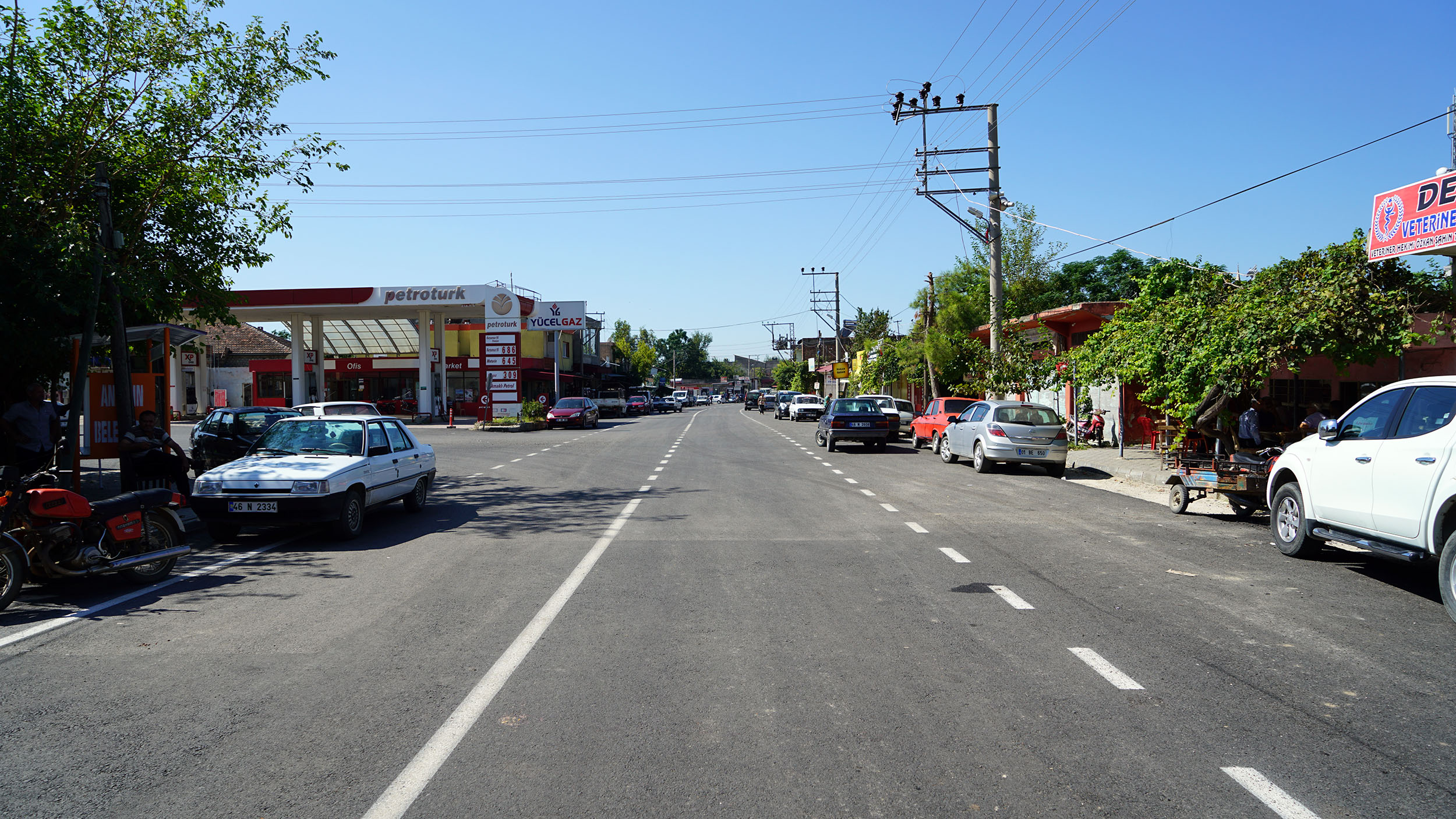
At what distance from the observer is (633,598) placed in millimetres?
7406

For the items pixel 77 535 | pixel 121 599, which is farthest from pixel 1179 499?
pixel 77 535

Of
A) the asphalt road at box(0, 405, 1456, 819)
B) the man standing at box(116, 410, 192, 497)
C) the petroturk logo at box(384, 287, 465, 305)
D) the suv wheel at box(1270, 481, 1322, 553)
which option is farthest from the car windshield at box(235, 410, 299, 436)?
the petroturk logo at box(384, 287, 465, 305)

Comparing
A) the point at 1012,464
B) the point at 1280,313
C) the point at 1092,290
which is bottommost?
the point at 1012,464

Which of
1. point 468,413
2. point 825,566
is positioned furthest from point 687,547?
point 468,413

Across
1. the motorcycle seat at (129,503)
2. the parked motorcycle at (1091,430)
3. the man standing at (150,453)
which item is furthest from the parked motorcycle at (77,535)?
the parked motorcycle at (1091,430)

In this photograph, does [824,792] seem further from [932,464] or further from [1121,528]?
[932,464]

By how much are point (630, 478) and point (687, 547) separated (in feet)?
28.1

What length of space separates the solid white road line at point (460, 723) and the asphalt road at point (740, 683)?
0.07 feet

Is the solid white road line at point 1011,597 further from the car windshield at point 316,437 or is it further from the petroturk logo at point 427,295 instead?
the petroturk logo at point 427,295

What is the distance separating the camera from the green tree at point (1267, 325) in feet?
44.0

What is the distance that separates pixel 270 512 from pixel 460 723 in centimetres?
674

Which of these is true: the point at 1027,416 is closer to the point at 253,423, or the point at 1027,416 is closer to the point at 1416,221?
the point at 1416,221

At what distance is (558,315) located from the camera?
54.9 metres

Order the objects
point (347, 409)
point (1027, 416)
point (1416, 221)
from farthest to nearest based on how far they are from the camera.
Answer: point (347, 409) < point (1027, 416) < point (1416, 221)
